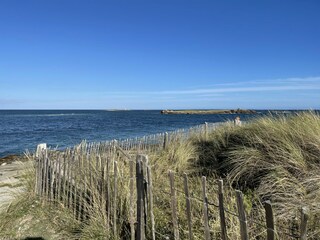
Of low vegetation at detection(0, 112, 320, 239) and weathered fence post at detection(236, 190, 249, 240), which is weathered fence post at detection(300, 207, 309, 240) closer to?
weathered fence post at detection(236, 190, 249, 240)

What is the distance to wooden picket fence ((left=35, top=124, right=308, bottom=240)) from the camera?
11.2ft

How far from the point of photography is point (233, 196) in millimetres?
5059

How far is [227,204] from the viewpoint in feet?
15.0

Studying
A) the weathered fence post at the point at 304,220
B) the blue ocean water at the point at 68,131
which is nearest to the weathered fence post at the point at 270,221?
the weathered fence post at the point at 304,220

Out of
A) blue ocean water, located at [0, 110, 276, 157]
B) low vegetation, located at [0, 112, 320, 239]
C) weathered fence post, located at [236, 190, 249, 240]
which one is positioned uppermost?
weathered fence post, located at [236, 190, 249, 240]

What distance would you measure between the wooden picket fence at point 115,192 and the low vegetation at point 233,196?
0.07m

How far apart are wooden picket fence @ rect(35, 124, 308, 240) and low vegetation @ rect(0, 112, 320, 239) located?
0.07 metres

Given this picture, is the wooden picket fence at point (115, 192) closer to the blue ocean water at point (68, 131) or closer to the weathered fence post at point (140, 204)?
the weathered fence post at point (140, 204)

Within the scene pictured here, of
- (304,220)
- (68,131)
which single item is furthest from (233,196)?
(68,131)

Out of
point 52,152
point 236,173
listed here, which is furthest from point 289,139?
point 52,152

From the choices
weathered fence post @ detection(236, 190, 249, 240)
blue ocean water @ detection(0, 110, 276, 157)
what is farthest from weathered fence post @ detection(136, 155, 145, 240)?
blue ocean water @ detection(0, 110, 276, 157)

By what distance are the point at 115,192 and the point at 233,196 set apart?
1.87 m

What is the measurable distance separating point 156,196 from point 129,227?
0.61m

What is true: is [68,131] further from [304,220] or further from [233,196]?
[304,220]
